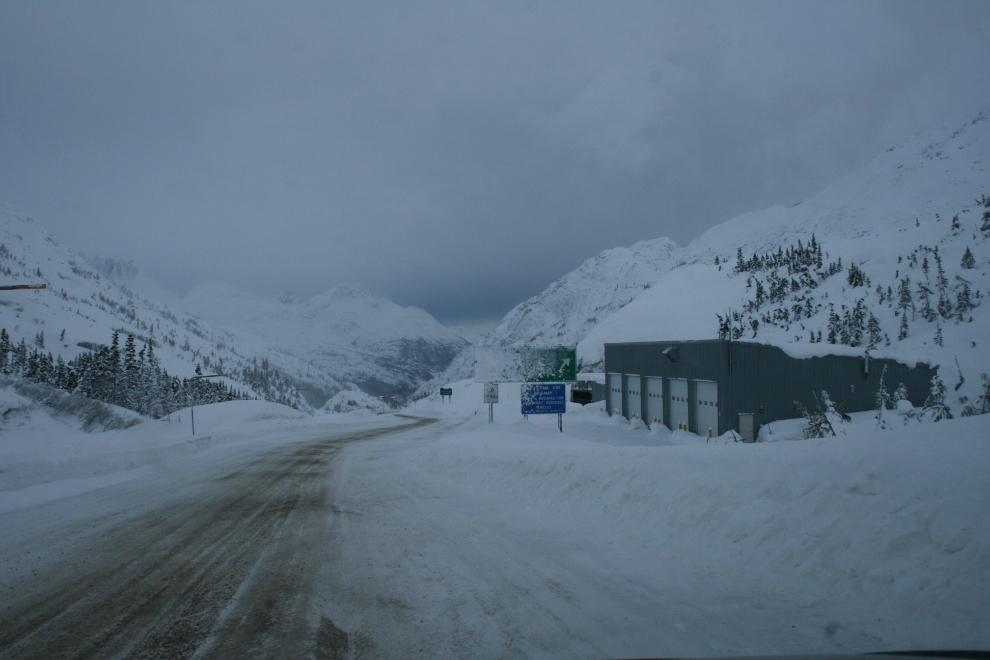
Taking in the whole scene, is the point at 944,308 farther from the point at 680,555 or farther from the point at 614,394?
the point at 680,555

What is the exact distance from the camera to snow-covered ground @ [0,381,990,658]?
4965 mm

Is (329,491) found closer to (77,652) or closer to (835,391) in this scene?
(77,652)

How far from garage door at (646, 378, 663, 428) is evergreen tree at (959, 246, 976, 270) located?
89218 millimetres

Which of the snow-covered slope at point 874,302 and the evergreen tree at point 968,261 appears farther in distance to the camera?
the evergreen tree at point 968,261

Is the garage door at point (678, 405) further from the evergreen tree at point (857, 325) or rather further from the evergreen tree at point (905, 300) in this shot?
the evergreen tree at point (905, 300)

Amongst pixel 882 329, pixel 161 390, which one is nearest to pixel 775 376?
pixel 882 329

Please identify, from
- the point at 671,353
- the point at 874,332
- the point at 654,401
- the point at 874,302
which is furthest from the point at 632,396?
the point at 874,302

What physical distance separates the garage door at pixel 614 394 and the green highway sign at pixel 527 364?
4421 millimetres

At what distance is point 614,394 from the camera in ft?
131

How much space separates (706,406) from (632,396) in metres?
8.28

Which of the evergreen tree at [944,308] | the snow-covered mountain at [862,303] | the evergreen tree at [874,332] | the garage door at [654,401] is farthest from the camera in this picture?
the evergreen tree at [874,332]

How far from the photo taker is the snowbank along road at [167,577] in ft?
16.6

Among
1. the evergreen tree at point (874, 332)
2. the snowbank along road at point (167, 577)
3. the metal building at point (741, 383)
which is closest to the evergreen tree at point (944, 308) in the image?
the evergreen tree at point (874, 332)

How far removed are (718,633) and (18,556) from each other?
10.5 m
